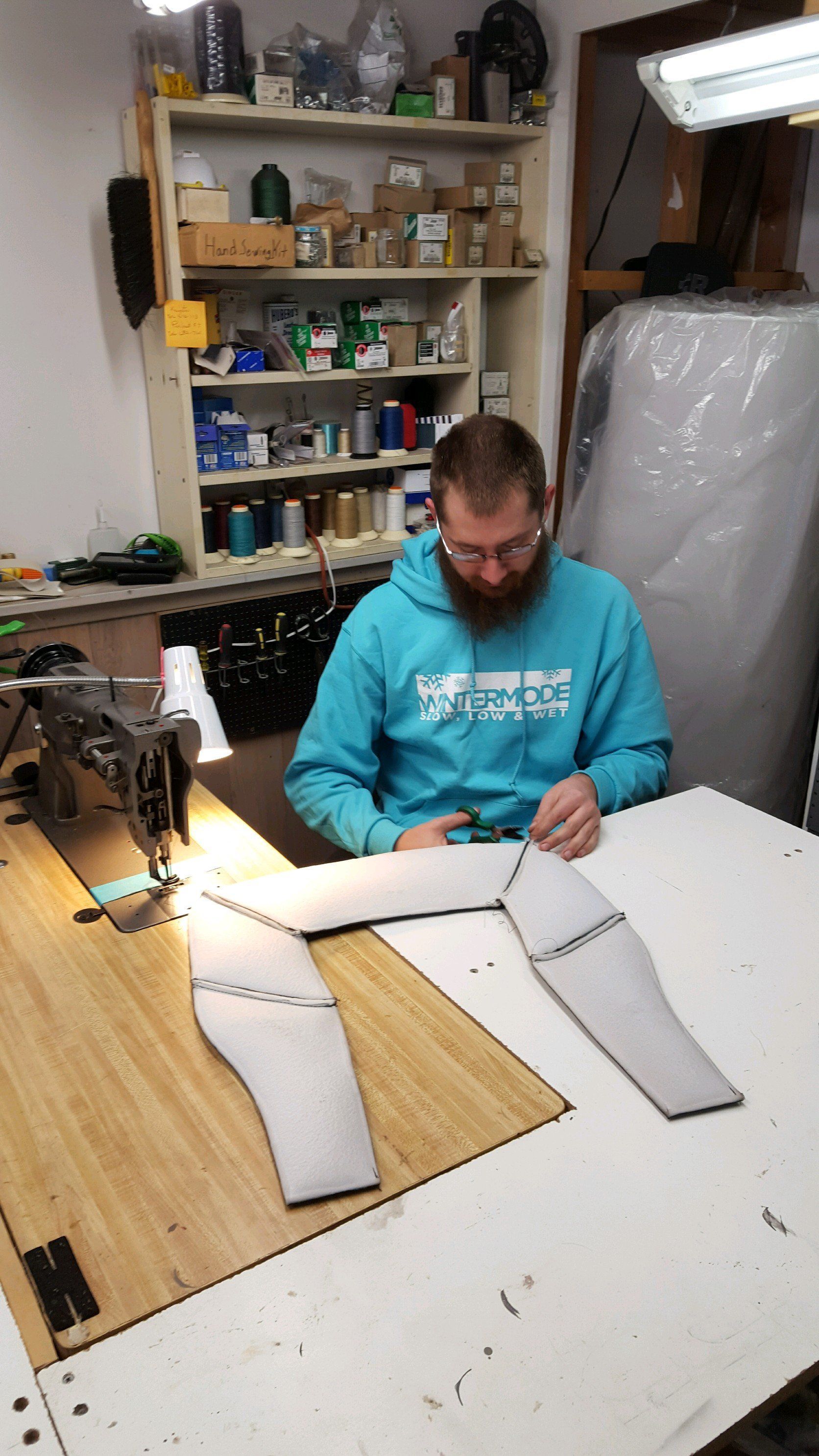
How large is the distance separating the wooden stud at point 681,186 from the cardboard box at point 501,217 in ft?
1.48

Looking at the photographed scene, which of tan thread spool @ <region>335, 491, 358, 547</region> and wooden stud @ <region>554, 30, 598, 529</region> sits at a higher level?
wooden stud @ <region>554, 30, 598, 529</region>

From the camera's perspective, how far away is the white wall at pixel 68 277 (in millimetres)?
2426

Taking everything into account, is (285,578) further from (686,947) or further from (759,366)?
(686,947)

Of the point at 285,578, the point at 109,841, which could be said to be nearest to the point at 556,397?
the point at 285,578

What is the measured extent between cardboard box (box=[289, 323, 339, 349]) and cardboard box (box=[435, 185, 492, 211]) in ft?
1.92

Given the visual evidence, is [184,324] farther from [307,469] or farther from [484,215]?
[484,215]

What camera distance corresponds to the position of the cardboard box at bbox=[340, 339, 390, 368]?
2.83 m

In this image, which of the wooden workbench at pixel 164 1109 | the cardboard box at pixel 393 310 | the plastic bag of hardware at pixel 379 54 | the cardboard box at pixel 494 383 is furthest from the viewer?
the cardboard box at pixel 494 383

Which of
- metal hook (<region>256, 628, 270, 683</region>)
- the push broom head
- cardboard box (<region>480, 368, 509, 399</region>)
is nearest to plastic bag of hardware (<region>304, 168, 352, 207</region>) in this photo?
the push broom head

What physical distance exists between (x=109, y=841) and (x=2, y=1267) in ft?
2.45

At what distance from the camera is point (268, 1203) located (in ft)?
2.97

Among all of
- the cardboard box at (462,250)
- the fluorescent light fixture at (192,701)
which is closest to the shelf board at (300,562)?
the cardboard box at (462,250)

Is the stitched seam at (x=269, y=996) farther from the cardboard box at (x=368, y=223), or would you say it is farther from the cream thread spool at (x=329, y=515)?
the cardboard box at (x=368, y=223)

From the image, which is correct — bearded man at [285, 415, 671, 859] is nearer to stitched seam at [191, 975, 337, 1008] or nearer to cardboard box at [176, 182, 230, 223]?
stitched seam at [191, 975, 337, 1008]
